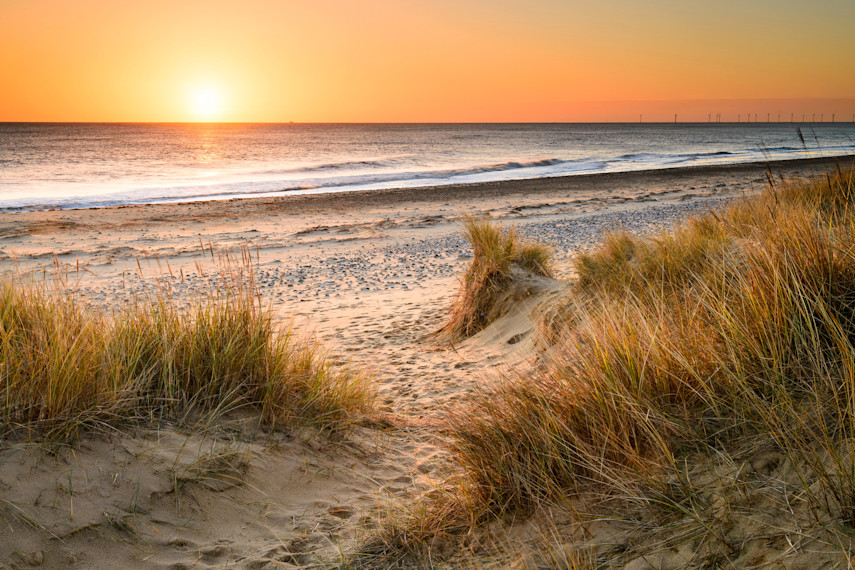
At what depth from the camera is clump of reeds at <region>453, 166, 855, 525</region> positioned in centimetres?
227

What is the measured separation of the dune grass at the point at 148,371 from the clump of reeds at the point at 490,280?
259 centimetres

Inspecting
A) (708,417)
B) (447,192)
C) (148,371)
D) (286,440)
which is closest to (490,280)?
(286,440)

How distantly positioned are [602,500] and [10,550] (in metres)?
2.50

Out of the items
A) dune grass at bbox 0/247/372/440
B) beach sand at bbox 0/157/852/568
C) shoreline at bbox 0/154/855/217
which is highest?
shoreline at bbox 0/154/855/217

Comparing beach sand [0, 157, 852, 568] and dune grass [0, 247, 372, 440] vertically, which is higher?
dune grass [0, 247, 372, 440]

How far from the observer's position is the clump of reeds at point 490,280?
262 inches

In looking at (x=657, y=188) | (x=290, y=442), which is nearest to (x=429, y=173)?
(x=657, y=188)

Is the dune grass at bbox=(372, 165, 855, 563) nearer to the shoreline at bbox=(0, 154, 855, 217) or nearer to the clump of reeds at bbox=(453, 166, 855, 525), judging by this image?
the clump of reeds at bbox=(453, 166, 855, 525)

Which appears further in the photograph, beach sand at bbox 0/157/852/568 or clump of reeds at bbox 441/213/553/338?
clump of reeds at bbox 441/213/553/338

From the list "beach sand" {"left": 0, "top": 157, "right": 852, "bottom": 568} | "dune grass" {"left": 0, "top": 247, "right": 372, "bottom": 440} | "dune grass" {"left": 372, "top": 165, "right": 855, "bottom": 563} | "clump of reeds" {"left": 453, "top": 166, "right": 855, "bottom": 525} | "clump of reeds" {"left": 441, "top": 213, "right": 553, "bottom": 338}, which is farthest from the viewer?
"clump of reeds" {"left": 441, "top": 213, "right": 553, "bottom": 338}

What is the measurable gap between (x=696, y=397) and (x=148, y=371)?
316 centimetres

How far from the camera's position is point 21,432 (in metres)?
2.89

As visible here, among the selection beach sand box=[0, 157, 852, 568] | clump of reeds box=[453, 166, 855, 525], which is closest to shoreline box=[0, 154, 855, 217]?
beach sand box=[0, 157, 852, 568]

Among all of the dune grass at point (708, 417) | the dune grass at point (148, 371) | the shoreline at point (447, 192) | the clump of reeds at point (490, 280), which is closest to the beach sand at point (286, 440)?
the dune grass at point (148, 371)
